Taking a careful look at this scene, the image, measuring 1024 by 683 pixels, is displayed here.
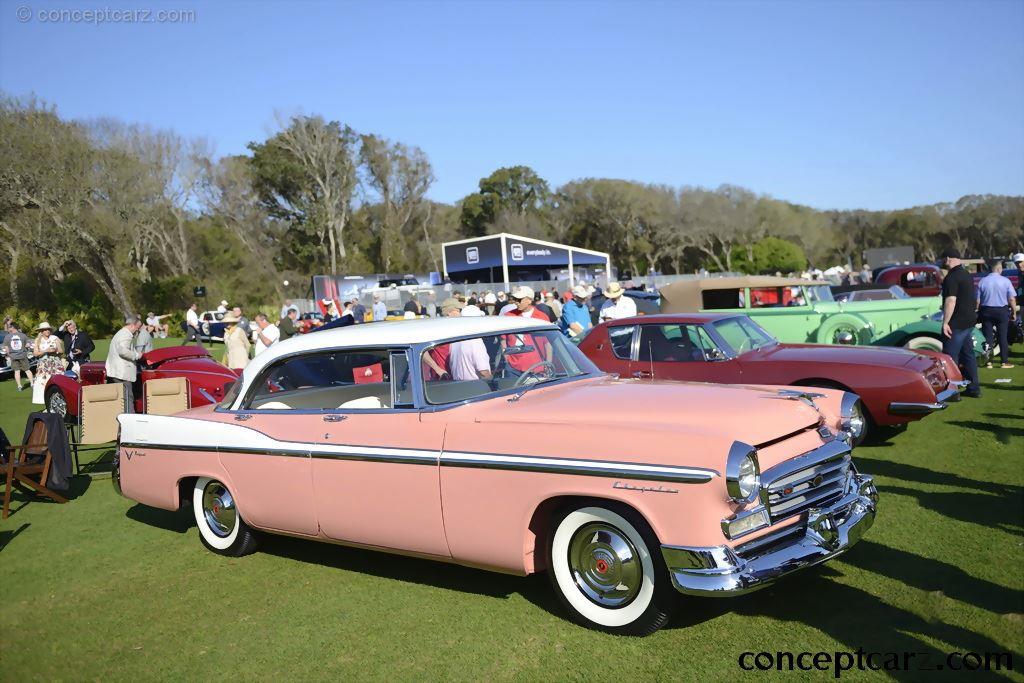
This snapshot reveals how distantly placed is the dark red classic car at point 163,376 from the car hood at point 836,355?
6.86m

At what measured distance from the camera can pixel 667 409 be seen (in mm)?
4234

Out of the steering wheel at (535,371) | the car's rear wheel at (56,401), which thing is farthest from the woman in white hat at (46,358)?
the steering wheel at (535,371)

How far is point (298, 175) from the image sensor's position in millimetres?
61250

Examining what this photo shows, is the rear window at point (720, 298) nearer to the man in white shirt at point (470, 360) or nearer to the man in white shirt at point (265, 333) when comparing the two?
the man in white shirt at point (265, 333)

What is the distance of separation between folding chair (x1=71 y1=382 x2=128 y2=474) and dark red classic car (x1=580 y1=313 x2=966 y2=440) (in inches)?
219

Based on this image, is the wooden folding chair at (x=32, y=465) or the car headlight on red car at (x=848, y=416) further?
the wooden folding chair at (x=32, y=465)

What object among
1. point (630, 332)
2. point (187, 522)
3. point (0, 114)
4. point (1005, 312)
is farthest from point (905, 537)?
point (0, 114)

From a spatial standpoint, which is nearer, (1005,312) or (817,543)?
(817,543)

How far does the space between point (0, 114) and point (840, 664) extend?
43.3m

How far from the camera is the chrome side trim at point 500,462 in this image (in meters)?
3.72

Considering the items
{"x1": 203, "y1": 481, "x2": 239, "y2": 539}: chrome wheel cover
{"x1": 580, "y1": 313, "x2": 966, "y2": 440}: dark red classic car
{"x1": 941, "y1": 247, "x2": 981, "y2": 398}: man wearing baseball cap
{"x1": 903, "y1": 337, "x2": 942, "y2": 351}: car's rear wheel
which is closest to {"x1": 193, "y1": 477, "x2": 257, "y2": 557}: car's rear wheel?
{"x1": 203, "y1": 481, "x2": 239, "y2": 539}: chrome wheel cover

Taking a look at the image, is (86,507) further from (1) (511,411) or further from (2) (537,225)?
(2) (537,225)

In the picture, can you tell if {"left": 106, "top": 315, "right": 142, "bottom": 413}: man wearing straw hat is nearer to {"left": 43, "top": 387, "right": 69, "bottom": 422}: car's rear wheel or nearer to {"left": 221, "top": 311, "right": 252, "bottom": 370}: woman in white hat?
{"left": 43, "top": 387, "right": 69, "bottom": 422}: car's rear wheel

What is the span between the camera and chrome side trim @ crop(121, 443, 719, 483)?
3.72 meters
